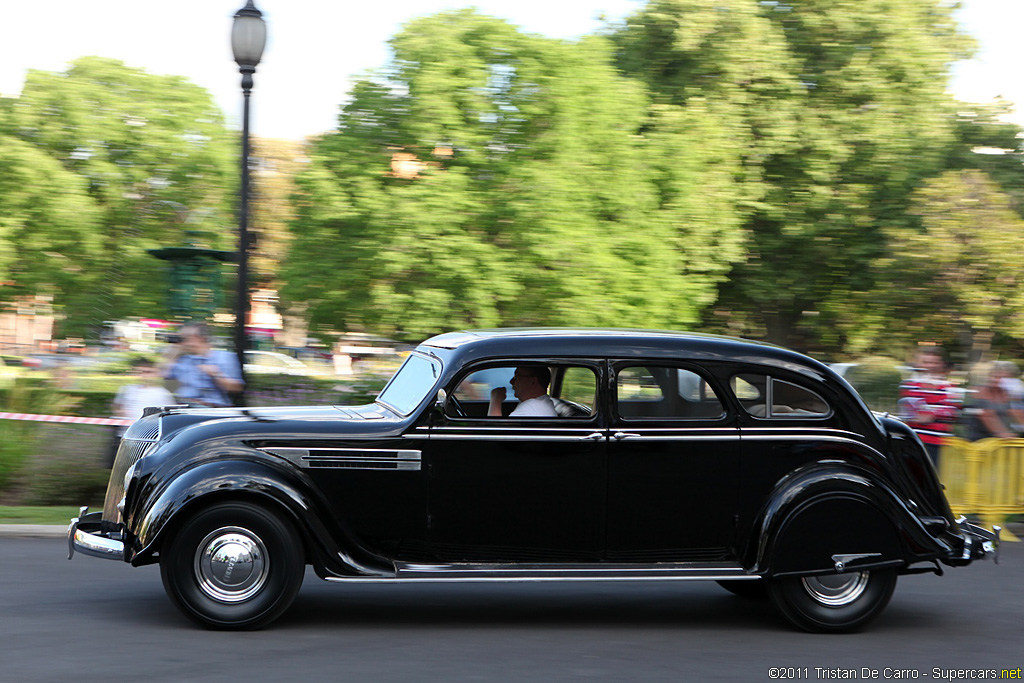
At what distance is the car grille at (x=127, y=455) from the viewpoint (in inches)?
278

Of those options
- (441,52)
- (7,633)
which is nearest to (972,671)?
(7,633)

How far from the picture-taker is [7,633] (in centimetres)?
650

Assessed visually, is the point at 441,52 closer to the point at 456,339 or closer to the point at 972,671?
the point at 456,339

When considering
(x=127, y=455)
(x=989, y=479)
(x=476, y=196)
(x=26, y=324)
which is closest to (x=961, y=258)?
(x=476, y=196)

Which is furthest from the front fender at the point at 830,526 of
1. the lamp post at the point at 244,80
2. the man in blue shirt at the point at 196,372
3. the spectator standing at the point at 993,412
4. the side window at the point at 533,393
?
the lamp post at the point at 244,80

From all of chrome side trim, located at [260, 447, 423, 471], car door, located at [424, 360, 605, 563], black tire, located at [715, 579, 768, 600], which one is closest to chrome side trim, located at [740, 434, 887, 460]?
car door, located at [424, 360, 605, 563]

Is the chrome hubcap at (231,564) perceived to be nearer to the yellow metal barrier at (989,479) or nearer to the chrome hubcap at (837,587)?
the chrome hubcap at (837,587)

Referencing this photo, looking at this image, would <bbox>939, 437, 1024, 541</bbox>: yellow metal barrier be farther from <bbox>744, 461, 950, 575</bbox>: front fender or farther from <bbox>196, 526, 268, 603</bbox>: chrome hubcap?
<bbox>196, 526, 268, 603</bbox>: chrome hubcap

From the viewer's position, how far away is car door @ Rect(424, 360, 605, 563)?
6781 mm

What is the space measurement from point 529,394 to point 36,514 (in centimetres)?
580

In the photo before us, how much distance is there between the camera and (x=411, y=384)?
7383mm

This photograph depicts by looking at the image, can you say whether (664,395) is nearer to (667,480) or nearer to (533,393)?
(667,480)

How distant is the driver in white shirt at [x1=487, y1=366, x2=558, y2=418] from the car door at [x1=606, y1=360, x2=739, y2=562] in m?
0.44

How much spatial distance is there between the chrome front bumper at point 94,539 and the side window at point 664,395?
3.12 m
